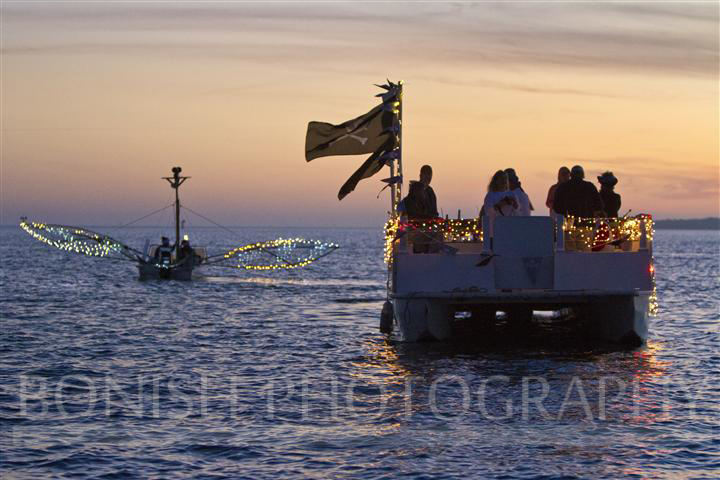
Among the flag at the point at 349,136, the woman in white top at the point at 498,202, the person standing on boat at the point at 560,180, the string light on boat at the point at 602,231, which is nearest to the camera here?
the woman in white top at the point at 498,202

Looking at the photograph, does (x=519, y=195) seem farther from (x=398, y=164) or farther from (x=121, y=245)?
(x=121, y=245)

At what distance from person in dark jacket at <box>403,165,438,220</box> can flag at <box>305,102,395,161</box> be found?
279cm

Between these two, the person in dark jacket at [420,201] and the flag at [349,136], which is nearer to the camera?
the person in dark jacket at [420,201]

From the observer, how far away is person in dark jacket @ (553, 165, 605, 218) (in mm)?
21344

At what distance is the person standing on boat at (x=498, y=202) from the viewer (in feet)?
65.5

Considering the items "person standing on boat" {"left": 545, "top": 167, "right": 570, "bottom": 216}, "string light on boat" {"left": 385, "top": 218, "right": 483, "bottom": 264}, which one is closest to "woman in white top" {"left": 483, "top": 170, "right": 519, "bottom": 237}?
"string light on boat" {"left": 385, "top": 218, "right": 483, "bottom": 264}

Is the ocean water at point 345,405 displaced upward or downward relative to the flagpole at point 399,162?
downward

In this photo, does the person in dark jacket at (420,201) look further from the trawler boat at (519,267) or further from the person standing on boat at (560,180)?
the person standing on boat at (560,180)

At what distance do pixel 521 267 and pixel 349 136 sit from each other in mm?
5673

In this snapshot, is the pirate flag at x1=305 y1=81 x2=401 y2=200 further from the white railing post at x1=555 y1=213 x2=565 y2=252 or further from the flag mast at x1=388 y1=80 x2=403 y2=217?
the white railing post at x1=555 y1=213 x2=565 y2=252

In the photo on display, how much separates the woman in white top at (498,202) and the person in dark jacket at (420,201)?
127cm

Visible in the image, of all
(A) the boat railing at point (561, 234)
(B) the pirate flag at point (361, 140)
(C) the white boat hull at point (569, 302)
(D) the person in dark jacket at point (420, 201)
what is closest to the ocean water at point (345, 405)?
(C) the white boat hull at point (569, 302)

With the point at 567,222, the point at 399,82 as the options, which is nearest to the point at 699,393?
the point at 567,222

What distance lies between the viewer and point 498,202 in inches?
797
